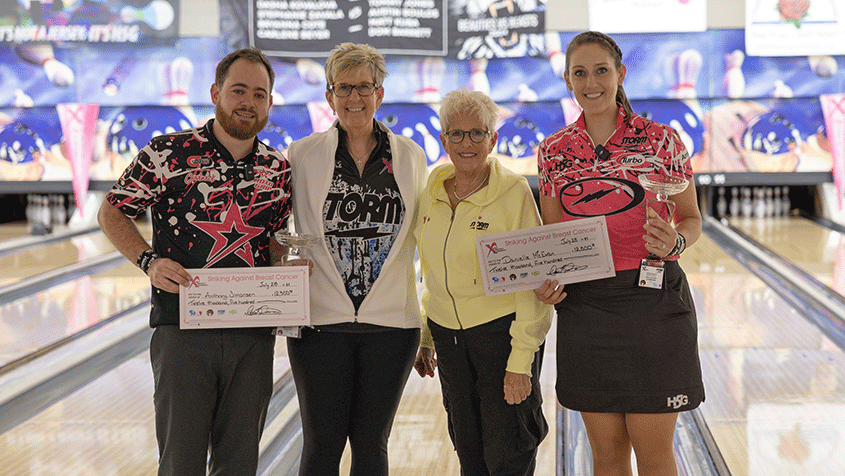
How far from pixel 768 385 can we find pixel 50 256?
14.9 feet

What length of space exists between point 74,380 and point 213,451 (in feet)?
5.01

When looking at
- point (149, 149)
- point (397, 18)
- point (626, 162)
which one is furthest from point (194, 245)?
point (397, 18)

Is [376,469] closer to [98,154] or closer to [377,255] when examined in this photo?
[377,255]

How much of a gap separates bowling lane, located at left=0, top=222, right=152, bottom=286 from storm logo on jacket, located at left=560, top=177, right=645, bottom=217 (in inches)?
151

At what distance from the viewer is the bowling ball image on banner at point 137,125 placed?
21.4 ft

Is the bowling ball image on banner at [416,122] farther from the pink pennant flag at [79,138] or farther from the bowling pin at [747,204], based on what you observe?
the bowling pin at [747,204]

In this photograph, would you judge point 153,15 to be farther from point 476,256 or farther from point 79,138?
point 476,256

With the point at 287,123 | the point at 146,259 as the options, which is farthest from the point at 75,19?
the point at 146,259

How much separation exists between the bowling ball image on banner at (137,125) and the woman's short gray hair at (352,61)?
533 cm

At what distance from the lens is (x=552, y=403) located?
2535 millimetres

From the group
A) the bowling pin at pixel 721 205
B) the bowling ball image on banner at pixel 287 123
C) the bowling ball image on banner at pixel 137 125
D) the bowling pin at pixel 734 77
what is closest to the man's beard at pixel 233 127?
the bowling ball image on banner at pixel 287 123

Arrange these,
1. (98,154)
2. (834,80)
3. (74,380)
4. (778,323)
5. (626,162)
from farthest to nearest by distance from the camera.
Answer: (98,154)
(834,80)
(778,323)
(74,380)
(626,162)

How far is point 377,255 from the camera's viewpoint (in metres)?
1.58

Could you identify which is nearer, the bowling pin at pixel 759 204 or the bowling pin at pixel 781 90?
the bowling pin at pixel 781 90
